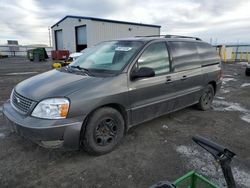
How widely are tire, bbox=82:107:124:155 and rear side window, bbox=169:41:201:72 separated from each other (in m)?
1.63

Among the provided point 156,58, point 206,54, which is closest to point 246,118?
point 206,54

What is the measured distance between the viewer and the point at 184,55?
4.30 m

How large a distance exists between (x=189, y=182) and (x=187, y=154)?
1330 mm

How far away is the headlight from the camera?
2.65 metres

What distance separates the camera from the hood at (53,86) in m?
2.79

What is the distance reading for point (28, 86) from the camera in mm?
3172

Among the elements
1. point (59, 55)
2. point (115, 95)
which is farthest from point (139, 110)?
point (59, 55)

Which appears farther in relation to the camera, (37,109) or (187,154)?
(187,154)

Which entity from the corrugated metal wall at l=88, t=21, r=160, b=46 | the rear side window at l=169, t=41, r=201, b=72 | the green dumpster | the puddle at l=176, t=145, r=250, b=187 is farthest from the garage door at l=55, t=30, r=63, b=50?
the puddle at l=176, t=145, r=250, b=187

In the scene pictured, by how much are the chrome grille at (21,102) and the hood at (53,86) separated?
2.2 inches

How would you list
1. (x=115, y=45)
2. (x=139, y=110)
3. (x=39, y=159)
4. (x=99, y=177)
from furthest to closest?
(x=115, y=45) < (x=139, y=110) < (x=39, y=159) < (x=99, y=177)

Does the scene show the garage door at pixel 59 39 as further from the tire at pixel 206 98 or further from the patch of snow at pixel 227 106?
the tire at pixel 206 98

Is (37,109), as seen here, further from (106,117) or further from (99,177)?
(99,177)

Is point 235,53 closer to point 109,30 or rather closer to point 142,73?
point 109,30
